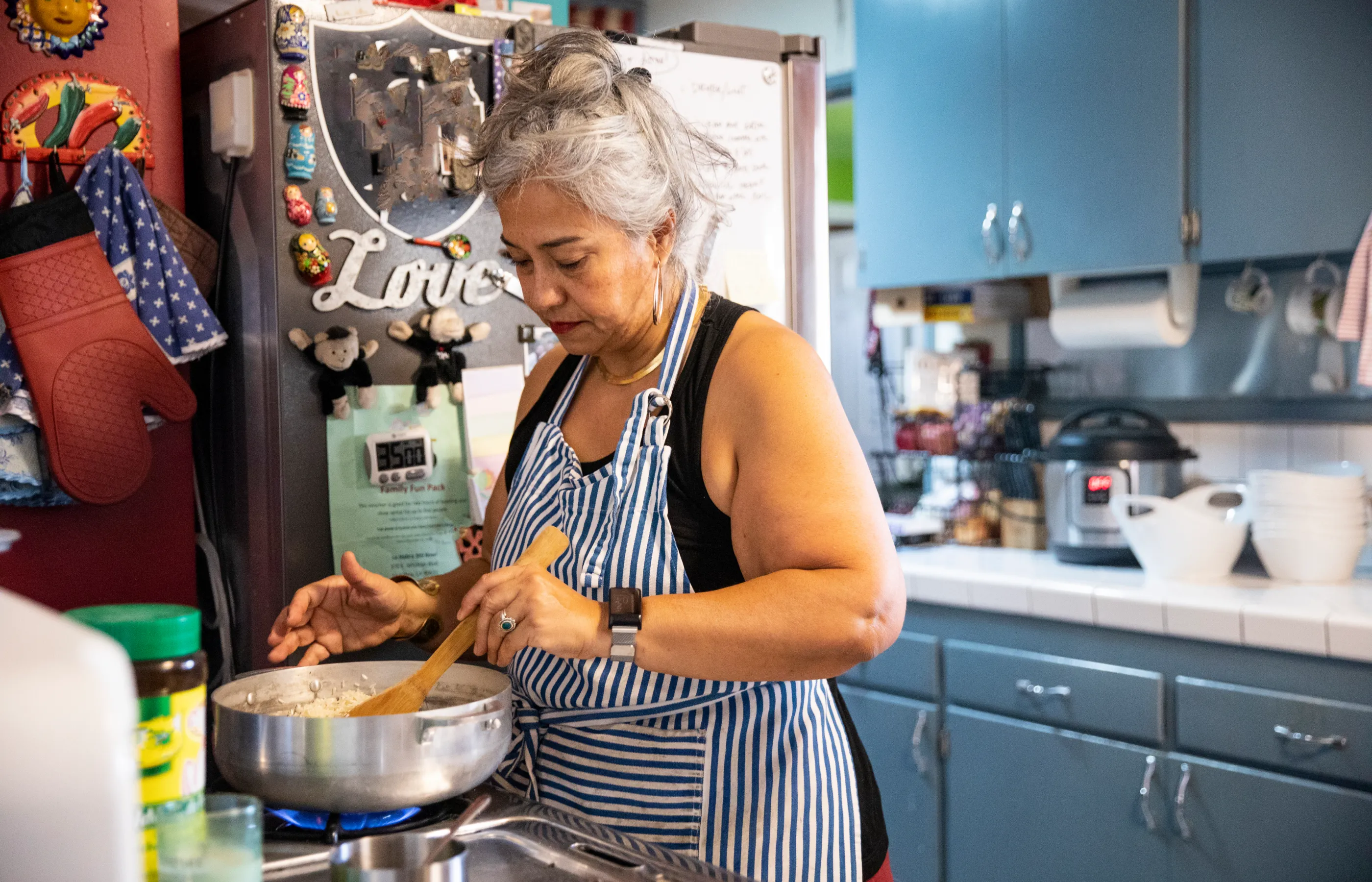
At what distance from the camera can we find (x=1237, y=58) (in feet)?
8.35

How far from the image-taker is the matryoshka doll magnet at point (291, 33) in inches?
59.7

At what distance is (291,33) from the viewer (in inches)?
59.7

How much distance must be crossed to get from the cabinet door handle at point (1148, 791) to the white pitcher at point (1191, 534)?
409 millimetres

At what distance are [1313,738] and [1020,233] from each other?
4.26 feet

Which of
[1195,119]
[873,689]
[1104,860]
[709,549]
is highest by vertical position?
[1195,119]

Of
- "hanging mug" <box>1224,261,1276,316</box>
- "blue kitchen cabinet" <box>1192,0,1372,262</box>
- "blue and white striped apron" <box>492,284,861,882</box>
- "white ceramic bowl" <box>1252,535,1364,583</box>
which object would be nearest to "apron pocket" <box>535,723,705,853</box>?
"blue and white striped apron" <box>492,284,861,882</box>

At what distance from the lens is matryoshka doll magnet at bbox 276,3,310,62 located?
1.52 metres

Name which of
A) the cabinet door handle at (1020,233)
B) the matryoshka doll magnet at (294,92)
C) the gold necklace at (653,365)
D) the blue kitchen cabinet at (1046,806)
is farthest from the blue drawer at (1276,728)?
the matryoshka doll magnet at (294,92)

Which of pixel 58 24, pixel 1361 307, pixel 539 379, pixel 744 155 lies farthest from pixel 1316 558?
pixel 58 24

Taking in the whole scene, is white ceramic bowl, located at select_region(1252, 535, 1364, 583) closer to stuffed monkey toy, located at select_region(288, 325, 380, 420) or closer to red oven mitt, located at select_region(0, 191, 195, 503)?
stuffed monkey toy, located at select_region(288, 325, 380, 420)

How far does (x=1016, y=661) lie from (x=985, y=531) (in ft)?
2.24

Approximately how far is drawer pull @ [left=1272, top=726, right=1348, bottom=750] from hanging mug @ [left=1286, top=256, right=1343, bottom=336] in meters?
0.93

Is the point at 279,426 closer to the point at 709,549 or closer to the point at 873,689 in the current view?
the point at 709,549

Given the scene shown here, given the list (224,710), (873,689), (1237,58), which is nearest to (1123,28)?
(1237,58)
